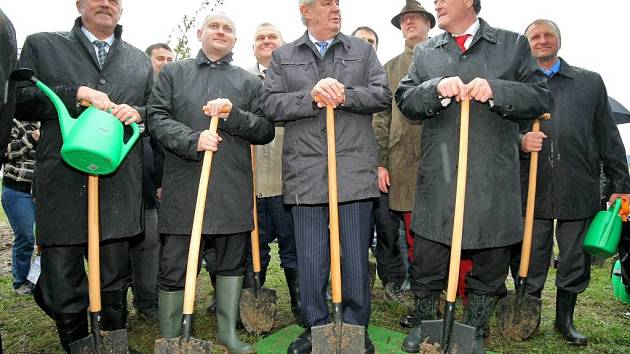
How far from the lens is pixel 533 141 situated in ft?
11.7

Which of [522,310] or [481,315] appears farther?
[522,310]

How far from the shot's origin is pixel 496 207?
9.86ft

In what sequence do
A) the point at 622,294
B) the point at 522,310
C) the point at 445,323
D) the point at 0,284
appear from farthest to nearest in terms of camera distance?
the point at 0,284 < the point at 622,294 < the point at 522,310 < the point at 445,323

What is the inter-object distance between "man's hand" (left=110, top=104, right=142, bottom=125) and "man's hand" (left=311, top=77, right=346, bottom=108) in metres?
1.11

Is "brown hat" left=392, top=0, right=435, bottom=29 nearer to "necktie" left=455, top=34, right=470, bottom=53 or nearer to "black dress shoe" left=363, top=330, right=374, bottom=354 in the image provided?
"necktie" left=455, top=34, right=470, bottom=53

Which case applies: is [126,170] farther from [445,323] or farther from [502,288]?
[502,288]

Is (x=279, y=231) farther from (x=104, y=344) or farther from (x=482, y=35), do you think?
(x=482, y=35)

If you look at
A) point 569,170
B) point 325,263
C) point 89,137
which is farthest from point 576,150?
point 89,137

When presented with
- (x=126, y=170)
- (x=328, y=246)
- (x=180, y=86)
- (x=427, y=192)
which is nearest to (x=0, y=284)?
(x=126, y=170)

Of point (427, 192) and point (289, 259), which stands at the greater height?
point (427, 192)

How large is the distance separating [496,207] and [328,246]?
107 centimetres

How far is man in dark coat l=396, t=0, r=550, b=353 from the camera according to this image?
9.81ft

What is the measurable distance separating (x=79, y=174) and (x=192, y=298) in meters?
1.04

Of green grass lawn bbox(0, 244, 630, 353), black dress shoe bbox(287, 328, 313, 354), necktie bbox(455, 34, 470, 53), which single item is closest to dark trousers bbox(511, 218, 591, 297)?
green grass lawn bbox(0, 244, 630, 353)
